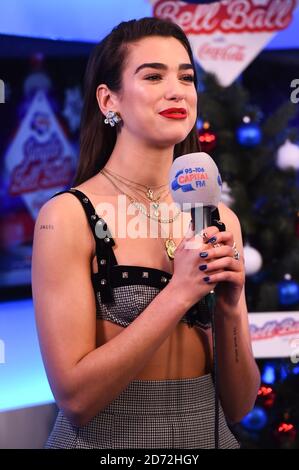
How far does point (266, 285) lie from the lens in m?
2.93

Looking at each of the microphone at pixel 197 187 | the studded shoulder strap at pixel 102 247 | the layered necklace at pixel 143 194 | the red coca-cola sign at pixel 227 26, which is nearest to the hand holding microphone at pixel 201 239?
the microphone at pixel 197 187

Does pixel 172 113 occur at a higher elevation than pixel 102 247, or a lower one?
higher

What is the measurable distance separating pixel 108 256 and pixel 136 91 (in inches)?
14.0

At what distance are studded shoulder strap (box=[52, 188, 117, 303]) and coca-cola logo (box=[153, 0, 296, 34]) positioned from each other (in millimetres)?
1832

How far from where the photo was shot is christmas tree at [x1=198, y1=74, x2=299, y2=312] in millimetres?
2889

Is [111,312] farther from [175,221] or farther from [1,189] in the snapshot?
[1,189]

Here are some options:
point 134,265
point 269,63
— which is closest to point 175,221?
point 134,265

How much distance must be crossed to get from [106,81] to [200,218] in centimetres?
51

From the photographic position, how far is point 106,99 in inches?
61.8

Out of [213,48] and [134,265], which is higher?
[213,48]

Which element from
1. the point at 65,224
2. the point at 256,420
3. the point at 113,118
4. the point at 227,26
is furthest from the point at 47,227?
the point at 227,26

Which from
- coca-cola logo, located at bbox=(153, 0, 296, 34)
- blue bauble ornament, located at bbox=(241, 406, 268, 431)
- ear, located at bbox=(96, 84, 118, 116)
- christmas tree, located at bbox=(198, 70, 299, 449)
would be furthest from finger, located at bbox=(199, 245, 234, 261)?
coca-cola logo, located at bbox=(153, 0, 296, 34)

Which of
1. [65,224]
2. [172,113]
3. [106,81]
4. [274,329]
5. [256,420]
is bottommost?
[256,420]

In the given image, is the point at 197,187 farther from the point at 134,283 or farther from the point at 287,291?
the point at 287,291
